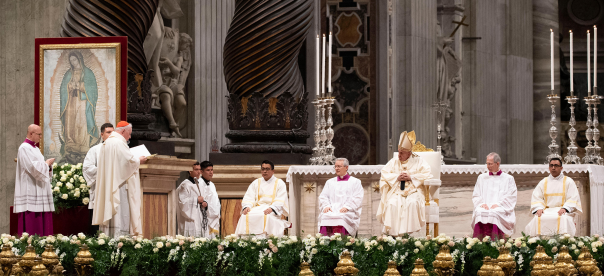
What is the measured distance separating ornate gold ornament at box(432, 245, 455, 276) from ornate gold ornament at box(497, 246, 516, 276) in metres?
0.33

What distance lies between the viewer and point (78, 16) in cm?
970

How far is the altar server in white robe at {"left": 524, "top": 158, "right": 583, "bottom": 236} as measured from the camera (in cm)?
1000

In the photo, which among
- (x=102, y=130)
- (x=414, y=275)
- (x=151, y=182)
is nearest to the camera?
(x=414, y=275)

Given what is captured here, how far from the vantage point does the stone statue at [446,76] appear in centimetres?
1916

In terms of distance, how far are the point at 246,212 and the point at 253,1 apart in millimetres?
2301

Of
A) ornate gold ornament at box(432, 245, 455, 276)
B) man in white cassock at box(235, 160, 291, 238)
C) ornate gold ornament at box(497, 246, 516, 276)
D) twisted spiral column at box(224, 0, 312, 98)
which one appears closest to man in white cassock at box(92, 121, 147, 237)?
man in white cassock at box(235, 160, 291, 238)

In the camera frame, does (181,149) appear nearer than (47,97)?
No

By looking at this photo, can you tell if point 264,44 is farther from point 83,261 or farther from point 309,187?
point 83,261

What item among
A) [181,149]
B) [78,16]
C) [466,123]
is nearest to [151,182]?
[78,16]

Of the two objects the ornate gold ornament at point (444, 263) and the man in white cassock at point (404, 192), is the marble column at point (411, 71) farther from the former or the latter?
the ornate gold ornament at point (444, 263)

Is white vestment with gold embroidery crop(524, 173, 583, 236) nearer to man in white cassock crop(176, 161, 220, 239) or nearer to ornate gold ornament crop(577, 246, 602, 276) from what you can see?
ornate gold ornament crop(577, 246, 602, 276)

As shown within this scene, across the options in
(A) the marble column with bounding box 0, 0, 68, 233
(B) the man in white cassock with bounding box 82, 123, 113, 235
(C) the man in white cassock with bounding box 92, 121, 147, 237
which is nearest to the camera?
(C) the man in white cassock with bounding box 92, 121, 147, 237

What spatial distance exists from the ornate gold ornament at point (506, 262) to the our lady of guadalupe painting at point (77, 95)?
13.9 ft

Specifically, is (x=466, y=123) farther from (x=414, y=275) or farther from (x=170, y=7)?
(x=414, y=275)
